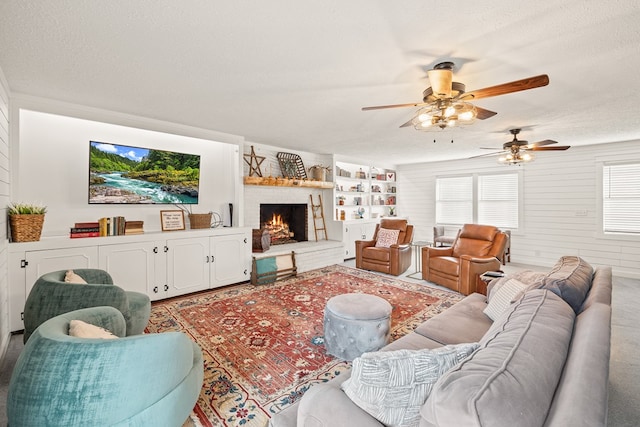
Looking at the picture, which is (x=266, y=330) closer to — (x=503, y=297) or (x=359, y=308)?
(x=359, y=308)

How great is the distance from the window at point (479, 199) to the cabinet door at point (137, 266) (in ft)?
22.0

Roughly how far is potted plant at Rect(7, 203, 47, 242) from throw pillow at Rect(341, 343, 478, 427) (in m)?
3.67

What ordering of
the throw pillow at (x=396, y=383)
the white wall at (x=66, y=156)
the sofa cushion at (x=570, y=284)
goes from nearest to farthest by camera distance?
the throw pillow at (x=396, y=383), the sofa cushion at (x=570, y=284), the white wall at (x=66, y=156)

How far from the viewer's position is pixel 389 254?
17.3ft

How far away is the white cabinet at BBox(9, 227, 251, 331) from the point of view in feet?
9.68

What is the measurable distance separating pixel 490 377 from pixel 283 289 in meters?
3.87

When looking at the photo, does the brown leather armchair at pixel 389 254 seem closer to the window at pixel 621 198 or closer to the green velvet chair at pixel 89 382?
the window at pixel 621 198

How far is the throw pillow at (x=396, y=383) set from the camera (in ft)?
3.10

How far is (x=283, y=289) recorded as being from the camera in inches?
176

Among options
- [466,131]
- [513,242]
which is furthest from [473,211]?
[466,131]

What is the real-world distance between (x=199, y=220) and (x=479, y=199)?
21.0ft

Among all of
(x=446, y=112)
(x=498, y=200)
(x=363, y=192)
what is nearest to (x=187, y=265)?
(x=446, y=112)

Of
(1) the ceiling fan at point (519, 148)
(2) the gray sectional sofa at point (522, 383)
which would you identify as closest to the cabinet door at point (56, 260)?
(2) the gray sectional sofa at point (522, 383)

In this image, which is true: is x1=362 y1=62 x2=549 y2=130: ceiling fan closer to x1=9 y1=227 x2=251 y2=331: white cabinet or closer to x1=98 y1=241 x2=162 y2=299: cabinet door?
x1=9 y1=227 x2=251 y2=331: white cabinet
